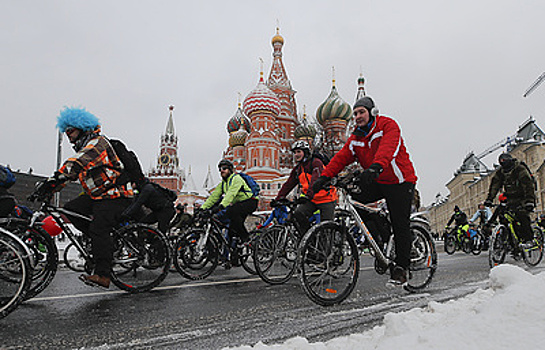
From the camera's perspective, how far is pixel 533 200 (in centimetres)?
624

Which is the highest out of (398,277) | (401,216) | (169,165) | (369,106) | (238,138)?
(169,165)

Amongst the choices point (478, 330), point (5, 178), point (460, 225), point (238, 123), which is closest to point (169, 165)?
point (238, 123)

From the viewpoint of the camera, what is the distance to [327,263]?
11.7 ft

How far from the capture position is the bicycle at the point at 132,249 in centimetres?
424

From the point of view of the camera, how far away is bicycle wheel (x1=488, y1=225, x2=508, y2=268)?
6.03 metres

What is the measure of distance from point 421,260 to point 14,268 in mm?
4024

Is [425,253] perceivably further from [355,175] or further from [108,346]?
[108,346]

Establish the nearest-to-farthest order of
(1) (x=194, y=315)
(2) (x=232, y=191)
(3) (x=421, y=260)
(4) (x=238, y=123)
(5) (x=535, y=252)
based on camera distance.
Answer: (1) (x=194, y=315) → (3) (x=421, y=260) → (2) (x=232, y=191) → (5) (x=535, y=252) → (4) (x=238, y=123)

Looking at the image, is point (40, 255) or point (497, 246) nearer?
point (40, 255)

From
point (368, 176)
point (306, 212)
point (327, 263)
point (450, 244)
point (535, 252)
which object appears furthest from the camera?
point (450, 244)

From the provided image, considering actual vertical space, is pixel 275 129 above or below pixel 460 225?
above

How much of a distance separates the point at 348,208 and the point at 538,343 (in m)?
2.64

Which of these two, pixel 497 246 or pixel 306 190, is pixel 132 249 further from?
pixel 497 246

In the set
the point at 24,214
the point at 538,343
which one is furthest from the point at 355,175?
the point at 24,214
